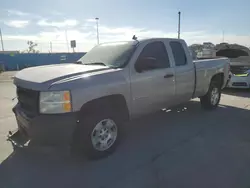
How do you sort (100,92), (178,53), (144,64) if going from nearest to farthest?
(100,92), (144,64), (178,53)

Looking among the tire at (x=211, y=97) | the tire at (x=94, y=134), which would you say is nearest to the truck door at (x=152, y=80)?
the tire at (x=94, y=134)

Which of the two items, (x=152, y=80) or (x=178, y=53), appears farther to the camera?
(x=178, y=53)

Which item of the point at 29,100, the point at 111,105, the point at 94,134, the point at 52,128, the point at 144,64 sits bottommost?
the point at 94,134

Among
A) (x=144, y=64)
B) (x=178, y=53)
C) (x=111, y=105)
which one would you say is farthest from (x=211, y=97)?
A: (x=111, y=105)

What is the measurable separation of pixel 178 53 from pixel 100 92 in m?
2.57

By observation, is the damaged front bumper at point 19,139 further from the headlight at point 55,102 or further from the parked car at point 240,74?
the parked car at point 240,74

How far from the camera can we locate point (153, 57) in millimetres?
4551

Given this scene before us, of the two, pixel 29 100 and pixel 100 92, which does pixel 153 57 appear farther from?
pixel 29 100

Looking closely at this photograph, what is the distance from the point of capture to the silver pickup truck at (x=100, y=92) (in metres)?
3.14

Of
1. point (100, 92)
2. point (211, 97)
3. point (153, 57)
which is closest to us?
point (100, 92)

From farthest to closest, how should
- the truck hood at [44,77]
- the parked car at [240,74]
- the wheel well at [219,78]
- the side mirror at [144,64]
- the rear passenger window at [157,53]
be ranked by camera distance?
the parked car at [240,74]
the wheel well at [219,78]
the rear passenger window at [157,53]
the side mirror at [144,64]
the truck hood at [44,77]

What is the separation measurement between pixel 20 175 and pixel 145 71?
2606 mm

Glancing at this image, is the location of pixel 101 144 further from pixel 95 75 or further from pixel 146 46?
pixel 146 46

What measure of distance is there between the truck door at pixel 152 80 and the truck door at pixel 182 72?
0.81ft
